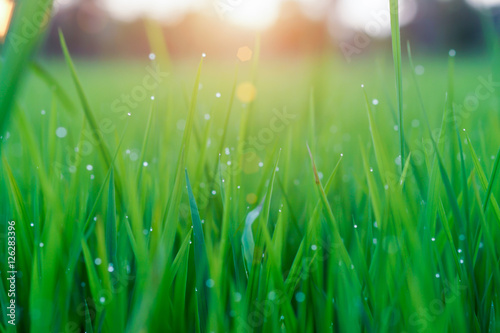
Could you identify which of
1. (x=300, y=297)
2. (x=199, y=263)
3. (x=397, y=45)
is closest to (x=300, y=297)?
(x=300, y=297)

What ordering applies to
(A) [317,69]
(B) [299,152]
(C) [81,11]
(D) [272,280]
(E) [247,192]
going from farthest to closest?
(C) [81,11]
(B) [299,152]
(E) [247,192]
(A) [317,69]
(D) [272,280]

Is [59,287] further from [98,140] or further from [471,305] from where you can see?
[471,305]

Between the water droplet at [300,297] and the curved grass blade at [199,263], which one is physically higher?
the curved grass blade at [199,263]

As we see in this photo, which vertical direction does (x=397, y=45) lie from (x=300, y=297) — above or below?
above

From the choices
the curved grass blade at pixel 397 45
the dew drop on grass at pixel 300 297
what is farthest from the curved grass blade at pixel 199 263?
the curved grass blade at pixel 397 45

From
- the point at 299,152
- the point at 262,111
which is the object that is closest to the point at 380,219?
the point at 299,152

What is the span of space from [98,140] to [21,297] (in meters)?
0.17

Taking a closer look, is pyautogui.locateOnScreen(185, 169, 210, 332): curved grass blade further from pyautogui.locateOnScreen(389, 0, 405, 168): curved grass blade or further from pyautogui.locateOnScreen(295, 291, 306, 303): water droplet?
pyautogui.locateOnScreen(389, 0, 405, 168): curved grass blade

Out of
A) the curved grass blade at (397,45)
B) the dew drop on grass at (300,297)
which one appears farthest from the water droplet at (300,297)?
the curved grass blade at (397,45)

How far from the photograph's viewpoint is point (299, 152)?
0.98 meters

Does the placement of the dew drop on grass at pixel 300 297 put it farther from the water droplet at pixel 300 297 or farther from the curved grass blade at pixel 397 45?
the curved grass blade at pixel 397 45

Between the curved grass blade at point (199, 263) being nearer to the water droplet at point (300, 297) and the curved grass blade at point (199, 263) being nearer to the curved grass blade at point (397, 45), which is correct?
the water droplet at point (300, 297)

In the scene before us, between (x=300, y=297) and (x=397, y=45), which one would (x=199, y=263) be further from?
(x=397, y=45)

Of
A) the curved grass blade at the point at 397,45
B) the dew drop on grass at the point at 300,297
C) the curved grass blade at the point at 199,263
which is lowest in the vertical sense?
the dew drop on grass at the point at 300,297
